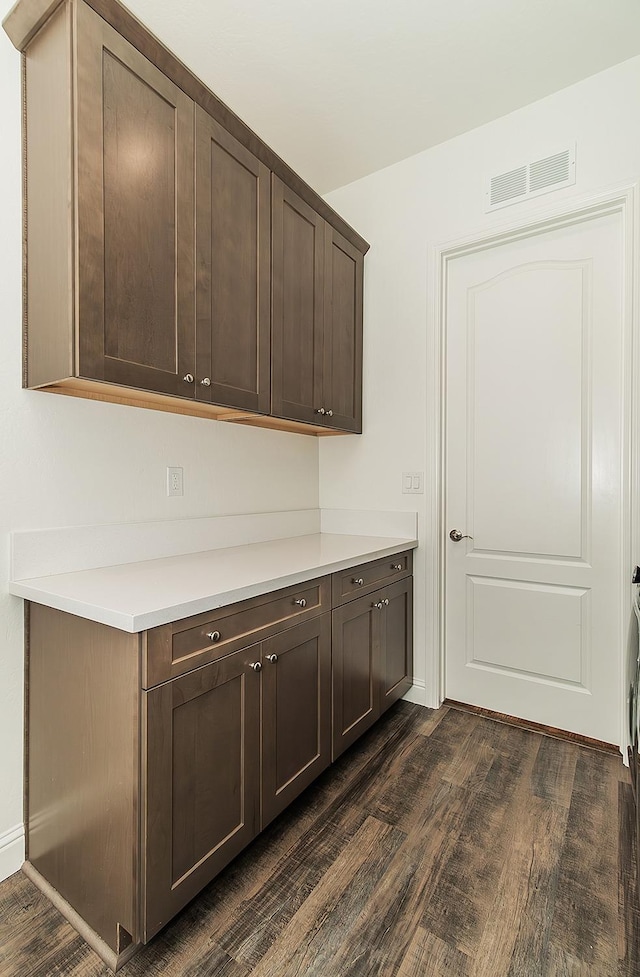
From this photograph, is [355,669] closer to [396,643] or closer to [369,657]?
[369,657]

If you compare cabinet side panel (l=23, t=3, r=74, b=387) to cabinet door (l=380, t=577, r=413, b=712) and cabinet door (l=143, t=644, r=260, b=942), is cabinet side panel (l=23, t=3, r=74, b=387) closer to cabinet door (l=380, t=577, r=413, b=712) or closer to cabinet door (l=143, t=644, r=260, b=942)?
cabinet door (l=143, t=644, r=260, b=942)

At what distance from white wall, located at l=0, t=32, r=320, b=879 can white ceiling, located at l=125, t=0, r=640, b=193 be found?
0.83 meters

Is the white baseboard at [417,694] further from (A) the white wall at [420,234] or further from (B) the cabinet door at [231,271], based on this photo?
(B) the cabinet door at [231,271]

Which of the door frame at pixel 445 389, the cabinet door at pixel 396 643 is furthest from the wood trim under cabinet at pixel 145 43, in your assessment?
the cabinet door at pixel 396 643

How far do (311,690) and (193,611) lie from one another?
726 millimetres

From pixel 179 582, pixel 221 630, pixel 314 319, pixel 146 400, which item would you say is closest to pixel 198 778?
pixel 221 630

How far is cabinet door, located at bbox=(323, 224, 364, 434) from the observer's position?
2449mm

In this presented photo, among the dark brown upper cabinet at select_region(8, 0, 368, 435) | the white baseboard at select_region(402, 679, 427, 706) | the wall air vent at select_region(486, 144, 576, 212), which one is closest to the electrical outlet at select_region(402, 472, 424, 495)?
the dark brown upper cabinet at select_region(8, 0, 368, 435)

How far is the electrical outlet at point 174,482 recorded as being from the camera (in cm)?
199

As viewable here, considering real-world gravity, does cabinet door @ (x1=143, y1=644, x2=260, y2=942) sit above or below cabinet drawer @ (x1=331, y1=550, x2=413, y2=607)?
below

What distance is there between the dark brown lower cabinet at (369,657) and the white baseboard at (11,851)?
1058 millimetres

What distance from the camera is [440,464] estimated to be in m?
2.59

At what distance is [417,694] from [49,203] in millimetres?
2609

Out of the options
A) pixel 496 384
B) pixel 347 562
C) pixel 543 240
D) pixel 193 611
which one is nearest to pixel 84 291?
pixel 193 611
